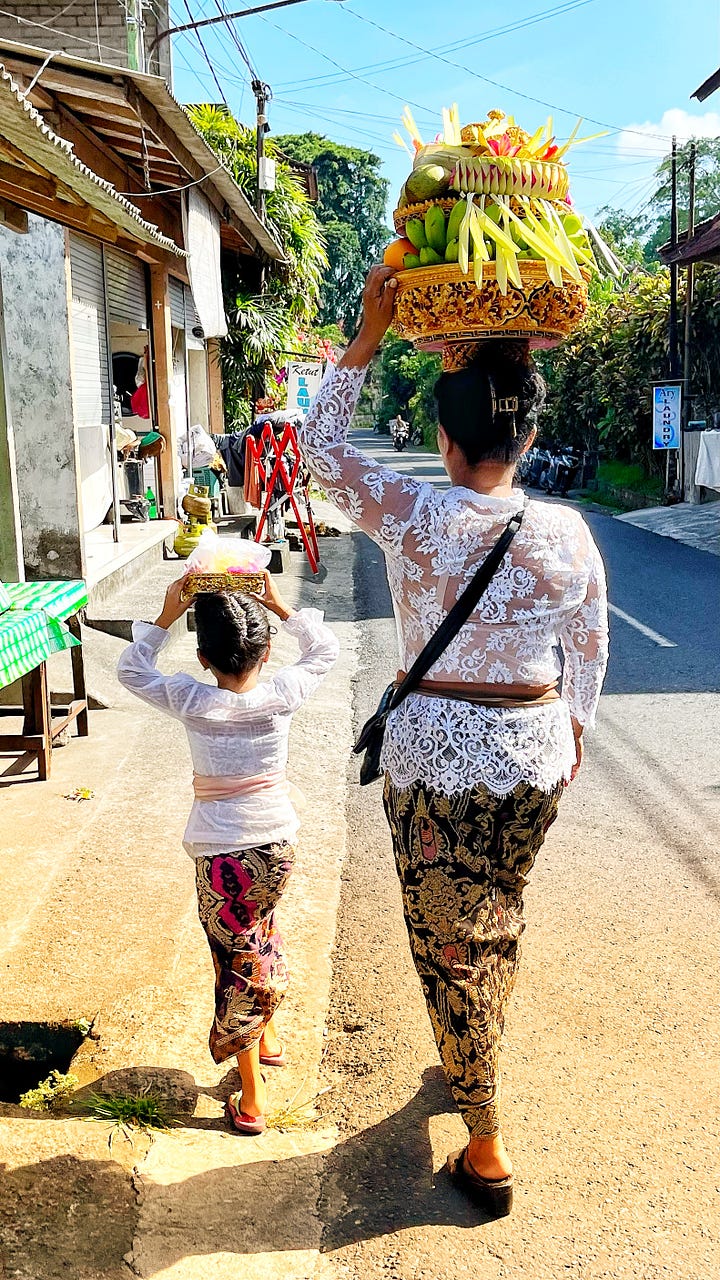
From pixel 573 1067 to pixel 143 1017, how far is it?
129 cm

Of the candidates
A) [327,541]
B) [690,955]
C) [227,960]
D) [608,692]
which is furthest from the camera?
[327,541]

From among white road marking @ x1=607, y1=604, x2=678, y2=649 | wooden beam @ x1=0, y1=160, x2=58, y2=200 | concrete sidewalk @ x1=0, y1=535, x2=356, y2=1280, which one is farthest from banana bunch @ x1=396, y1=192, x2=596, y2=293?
white road marking @ x1=607, y1=604, x2=678, y2=649

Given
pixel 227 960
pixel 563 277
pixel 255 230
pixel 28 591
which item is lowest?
pixel 227 960

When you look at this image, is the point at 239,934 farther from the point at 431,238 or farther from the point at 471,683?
the point at 431,238

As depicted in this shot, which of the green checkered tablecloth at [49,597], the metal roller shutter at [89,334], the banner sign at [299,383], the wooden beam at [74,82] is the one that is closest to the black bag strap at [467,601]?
the green checkered tablecloth at [49,597]

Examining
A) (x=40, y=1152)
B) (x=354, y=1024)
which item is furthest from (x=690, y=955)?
(x=40, y=1152)

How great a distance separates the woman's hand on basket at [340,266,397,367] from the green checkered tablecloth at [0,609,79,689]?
2249 mm

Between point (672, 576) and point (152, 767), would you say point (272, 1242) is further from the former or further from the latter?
point (672, 576)

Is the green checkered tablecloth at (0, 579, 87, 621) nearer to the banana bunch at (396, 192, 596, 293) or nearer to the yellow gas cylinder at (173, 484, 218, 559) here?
the banana bunch at (396, 192, 596, 293)

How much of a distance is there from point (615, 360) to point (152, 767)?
20498mm

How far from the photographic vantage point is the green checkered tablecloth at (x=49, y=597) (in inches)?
199

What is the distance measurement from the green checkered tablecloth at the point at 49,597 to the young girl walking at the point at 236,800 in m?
2.27

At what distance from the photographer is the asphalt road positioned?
96.3 inches

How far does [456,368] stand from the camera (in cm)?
246
